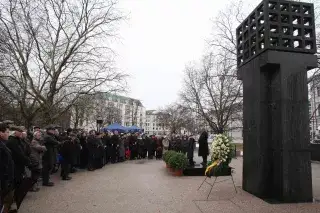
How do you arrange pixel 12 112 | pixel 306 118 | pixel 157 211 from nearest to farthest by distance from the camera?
pixel 157 211
pixel 306 118
pixel 12 112

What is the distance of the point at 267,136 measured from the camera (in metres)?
8.15

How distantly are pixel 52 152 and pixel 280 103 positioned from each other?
25.1 ft

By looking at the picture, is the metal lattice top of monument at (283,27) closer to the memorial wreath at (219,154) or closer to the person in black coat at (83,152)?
the memorial wreath at (219,154)

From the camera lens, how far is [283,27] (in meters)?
7.95

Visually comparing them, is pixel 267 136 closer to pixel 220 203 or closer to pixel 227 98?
pixel 220 203

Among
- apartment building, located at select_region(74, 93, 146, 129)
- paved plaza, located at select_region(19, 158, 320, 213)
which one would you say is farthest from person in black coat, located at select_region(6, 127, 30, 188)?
apartment building, located at select_region(74, 93, 146, 129)

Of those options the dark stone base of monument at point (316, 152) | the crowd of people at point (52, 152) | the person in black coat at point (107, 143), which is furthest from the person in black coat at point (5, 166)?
the dark stone base of monument at point (316, 152)

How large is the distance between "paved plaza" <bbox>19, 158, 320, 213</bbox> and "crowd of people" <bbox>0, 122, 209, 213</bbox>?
69cm

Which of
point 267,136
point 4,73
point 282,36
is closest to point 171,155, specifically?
point 267,136

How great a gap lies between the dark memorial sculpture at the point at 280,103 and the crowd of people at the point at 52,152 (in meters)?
6.22

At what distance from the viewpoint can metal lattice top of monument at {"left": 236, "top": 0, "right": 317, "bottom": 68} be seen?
7.79 meters

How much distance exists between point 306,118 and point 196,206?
3.87 meters

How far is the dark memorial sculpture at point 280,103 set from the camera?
295 inches

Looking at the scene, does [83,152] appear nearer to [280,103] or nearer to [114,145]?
[114,145]
